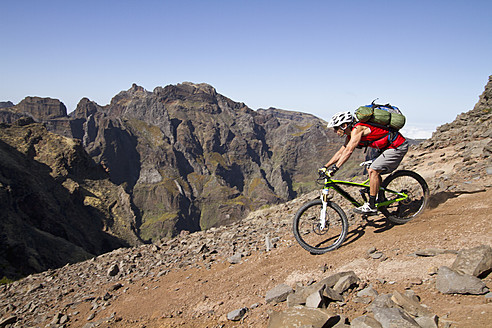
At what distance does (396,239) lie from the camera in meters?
8.24

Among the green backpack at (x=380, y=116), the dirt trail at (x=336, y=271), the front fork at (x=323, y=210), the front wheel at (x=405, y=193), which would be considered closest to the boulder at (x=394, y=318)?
the dirt trail at (x=336, y=271)

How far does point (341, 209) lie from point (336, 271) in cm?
202

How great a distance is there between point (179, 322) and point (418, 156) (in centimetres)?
1821

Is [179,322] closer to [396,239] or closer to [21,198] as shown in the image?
[396,239]

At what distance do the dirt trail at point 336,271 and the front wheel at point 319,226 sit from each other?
0.98 ft

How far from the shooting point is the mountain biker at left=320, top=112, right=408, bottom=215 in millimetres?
8750

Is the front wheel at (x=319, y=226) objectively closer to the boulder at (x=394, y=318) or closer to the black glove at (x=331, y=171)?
the black glove at (x=331, y=171)

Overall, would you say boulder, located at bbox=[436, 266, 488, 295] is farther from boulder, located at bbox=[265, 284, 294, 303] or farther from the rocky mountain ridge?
boulder, located at bbox=[265, 284, 294, 303]

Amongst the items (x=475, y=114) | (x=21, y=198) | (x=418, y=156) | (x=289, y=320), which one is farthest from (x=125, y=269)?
(x=21, y=198)

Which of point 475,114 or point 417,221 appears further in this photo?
point 475,114

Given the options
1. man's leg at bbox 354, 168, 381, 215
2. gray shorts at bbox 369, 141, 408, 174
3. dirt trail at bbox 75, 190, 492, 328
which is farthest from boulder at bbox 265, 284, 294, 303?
gray shorts at bbox 369, 141, 408, 174

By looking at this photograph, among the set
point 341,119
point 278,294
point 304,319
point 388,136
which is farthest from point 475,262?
point 341,119

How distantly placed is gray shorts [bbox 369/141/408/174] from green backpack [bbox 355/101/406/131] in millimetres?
651

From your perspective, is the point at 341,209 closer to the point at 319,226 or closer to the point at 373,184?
the point at 319,226
